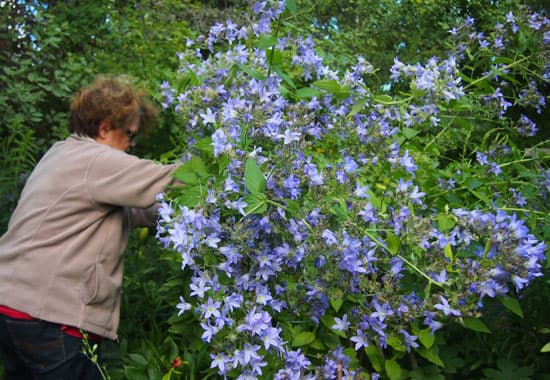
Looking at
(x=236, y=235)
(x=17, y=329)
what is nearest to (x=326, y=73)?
(x=236, y=235)

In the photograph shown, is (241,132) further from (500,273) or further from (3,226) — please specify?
(3,226)

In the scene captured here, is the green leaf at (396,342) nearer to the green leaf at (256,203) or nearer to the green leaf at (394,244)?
the green leaf at (394,244)

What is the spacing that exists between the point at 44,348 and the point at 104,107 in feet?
3.03

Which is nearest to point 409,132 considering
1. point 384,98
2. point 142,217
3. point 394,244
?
point 384,98

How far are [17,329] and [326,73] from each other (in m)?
1.39

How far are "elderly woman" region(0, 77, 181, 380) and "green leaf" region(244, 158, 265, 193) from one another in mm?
585

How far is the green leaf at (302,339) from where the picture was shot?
199 centimetres

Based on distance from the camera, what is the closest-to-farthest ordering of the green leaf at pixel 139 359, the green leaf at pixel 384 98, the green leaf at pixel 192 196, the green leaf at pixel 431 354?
1. the green leaf at pixel 192 196
2. the green leaf at pixel 431 354
3. the green leaf at pixel 384 98
4. the green leaf at pixel 139 359

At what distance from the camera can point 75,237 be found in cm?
222

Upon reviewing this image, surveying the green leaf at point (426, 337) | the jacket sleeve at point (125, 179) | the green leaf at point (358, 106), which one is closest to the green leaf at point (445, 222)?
the green leaf at point (426, 337)

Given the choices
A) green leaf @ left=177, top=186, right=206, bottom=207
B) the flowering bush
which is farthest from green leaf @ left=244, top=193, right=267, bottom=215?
green leaf @ left=177, top=186, right=206, bottom=207

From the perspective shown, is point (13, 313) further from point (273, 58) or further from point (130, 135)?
point (273, 58)

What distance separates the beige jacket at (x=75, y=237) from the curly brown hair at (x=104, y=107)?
0.19 metres

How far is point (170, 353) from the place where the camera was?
106 inches
